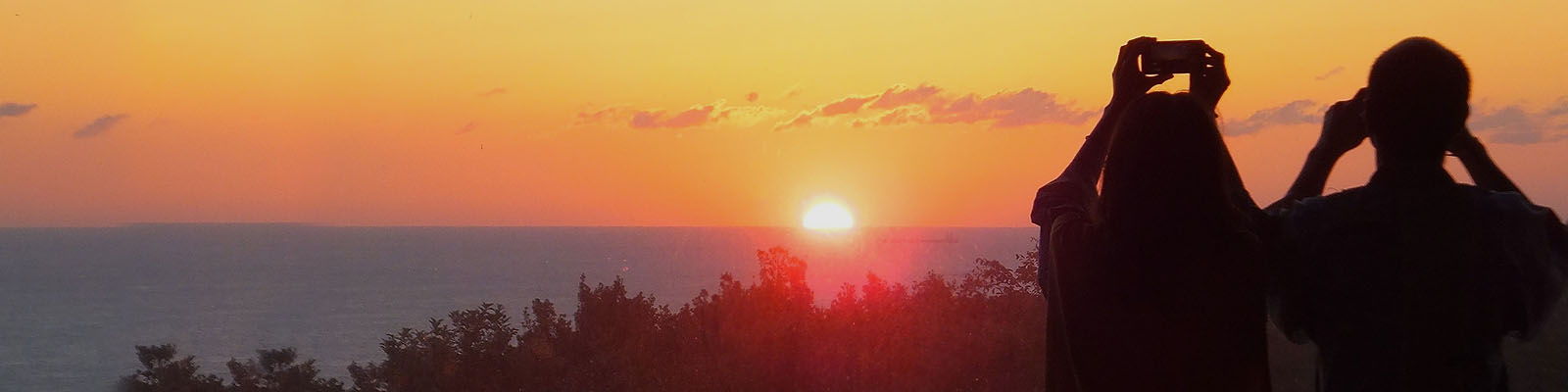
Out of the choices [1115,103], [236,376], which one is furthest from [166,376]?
[1115,103]

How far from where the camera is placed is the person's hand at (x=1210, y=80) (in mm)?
2674

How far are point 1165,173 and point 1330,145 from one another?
0.60 m

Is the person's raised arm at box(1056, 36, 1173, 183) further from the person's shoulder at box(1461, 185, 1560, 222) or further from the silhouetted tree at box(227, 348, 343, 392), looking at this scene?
the silhouetted tree at box(227, 348, 343, 392)

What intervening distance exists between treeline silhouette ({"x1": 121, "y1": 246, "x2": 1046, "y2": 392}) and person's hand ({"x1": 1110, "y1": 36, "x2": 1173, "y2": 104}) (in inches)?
248

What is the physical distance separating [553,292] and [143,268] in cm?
10994

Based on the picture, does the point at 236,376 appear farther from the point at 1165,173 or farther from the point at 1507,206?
the point at 1507,206

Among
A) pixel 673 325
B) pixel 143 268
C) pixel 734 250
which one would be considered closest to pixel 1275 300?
pixel 673 325

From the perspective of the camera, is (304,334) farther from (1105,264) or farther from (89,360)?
(1105,264)

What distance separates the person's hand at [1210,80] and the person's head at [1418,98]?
27cm

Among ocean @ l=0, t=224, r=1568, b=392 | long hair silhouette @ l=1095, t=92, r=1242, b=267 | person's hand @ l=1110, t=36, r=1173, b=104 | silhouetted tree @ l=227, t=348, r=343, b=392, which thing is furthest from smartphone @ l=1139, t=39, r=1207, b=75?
silhouetted tree @ l=227, t=348, r=343, b=392

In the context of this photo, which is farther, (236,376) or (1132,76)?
(236,376)

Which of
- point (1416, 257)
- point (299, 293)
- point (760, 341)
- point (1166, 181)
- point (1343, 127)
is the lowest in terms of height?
point (299, 293)

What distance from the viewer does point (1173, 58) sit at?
105 inches

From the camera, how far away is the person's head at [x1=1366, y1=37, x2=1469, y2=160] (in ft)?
8.28
